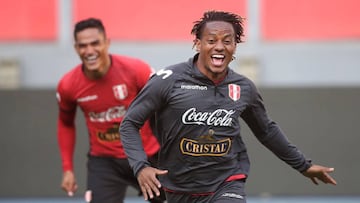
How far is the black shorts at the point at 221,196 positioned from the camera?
5141 mm

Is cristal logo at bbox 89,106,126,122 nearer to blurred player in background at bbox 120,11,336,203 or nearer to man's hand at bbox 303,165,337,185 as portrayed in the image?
blurred player in background at bbox 120,11,336,203

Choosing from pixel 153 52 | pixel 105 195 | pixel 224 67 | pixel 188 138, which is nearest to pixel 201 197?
pixel 188 138

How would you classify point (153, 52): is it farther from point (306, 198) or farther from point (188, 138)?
point (188, 138)

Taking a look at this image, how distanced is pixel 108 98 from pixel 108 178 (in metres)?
0.66

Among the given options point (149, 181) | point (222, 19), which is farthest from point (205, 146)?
point (222, 19)

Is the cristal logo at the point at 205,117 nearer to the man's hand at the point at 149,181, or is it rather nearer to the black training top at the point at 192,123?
the black training top at the point at 192,123

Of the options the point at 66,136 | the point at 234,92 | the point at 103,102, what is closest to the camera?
the point at 234,92

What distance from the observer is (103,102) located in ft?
21.1

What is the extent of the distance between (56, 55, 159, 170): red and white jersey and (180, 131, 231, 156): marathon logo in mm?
1337

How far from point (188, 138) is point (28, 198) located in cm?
545

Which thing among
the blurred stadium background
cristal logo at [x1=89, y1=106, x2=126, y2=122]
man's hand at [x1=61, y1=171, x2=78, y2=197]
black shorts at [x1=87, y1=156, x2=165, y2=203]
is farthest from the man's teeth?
the blurred stadium background

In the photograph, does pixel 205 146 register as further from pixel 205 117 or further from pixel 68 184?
pixel 68 184

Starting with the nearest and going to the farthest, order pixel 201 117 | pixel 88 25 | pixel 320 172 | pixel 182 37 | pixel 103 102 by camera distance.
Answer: pixel 201 117, pixel 320 172, pixel 103 102, pixel 88 25, pixel 182 37

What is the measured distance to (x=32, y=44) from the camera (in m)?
11.5
